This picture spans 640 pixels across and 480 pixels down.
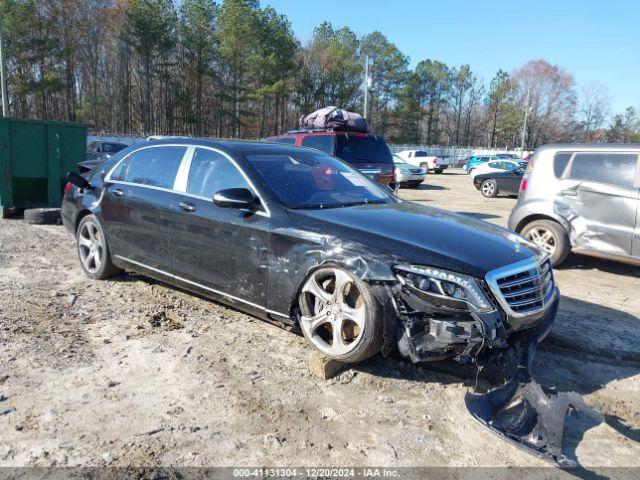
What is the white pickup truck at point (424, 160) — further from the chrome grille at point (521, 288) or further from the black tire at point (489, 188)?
the chrome grille at point (521, 288)

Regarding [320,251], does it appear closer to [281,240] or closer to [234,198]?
[281,240]

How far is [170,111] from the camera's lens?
5403 centimetres

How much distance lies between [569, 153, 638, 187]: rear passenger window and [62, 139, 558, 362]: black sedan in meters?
3.43

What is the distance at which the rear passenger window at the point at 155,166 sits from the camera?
469cm

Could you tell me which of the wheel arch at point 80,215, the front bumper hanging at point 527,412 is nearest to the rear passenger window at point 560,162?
the front bumper hanging at point 527,412

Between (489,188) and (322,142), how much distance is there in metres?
11.0

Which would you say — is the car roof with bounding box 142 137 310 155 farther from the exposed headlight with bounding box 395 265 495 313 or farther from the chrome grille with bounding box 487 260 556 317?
the chrome grille with bounding box 487 260 556 317

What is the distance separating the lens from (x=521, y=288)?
3.25 m

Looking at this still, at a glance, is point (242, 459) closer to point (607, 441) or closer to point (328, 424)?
point (328, 424)

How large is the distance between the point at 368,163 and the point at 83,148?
5.84 meters

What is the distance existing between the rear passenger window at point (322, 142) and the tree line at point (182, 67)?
125ft

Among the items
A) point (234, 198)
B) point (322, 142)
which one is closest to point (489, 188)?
point (322, 142)

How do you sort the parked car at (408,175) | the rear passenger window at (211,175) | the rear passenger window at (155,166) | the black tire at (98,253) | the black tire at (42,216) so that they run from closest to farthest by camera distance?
the rear passenger window at (211,175), the rear passenger window at (155,166), the black tire at (98,253), the black tire at (42,216), the parked car at (408,175)

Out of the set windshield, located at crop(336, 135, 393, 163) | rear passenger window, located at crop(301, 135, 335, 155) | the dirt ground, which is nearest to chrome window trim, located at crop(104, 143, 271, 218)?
the dirt ground
